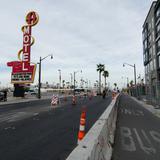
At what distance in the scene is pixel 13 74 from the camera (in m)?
45.2

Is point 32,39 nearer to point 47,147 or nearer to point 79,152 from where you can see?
point 47,147

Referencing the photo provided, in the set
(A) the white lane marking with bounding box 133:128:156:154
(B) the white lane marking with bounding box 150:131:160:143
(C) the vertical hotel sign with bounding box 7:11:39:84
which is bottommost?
(A) the white lane marking with bounding box 133:128:156:154

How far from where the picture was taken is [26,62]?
46625mm

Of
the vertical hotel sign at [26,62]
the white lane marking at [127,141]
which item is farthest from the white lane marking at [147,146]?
the vertical hotel sign at [26,62]

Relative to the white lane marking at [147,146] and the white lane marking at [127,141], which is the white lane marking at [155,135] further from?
the white lane marking at [127,141]

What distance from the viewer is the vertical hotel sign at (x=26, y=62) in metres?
44.3

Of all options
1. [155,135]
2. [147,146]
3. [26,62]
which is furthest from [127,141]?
[26,62]

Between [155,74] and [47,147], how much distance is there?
57.2 metres

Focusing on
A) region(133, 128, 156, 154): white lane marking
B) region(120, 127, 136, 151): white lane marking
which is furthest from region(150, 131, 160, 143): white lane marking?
region(120, 127, 136, 151): white lane marking

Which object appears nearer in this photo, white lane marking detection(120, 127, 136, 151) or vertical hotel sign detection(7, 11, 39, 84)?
white lane marking detection(120, 127, 136, 151)

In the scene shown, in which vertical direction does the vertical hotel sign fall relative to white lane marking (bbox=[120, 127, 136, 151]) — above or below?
above

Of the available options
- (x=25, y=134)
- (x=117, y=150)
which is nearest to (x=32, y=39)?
(x=25, y=134)

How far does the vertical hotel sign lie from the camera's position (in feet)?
145

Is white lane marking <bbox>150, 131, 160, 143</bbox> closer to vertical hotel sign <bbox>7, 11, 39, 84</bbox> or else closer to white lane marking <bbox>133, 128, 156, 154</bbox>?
white lane marking <bbox>133, 128, 156, 154</bbox>
